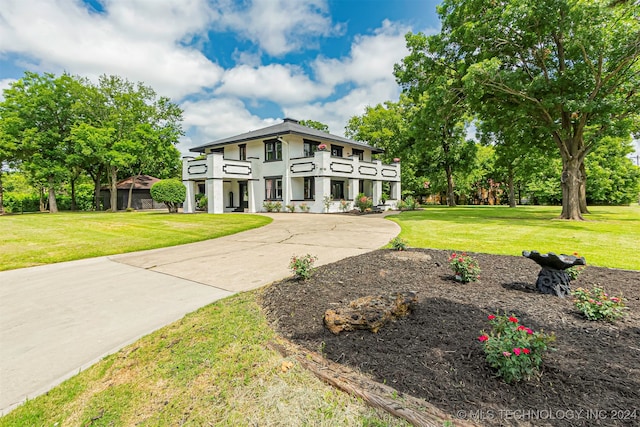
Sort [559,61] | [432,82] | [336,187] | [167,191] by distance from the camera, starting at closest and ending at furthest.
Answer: [559,61], [432,82], [167,191], [336,187]

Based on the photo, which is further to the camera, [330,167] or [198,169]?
[198,169]

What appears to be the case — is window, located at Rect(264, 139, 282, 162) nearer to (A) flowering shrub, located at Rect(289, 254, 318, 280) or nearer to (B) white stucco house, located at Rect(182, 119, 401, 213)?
(B) white stucco house, located at Rect(182, 119, 401, 213)

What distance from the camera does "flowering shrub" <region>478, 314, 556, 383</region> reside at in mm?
1927

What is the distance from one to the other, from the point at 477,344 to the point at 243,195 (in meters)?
24.1

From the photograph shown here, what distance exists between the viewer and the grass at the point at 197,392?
1.95 meters

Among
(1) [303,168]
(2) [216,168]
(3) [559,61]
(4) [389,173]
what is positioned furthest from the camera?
(4) [389,173]

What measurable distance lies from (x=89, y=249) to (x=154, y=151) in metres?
24.6

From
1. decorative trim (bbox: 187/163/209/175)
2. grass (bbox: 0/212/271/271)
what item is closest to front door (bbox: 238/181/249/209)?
decorative trim (bbox: 187/163/209/175)

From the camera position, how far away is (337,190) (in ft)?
79.7

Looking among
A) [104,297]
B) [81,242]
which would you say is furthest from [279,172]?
[104,297]

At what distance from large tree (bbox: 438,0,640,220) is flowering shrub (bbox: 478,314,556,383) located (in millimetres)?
12889

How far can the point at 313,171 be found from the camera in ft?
69.7

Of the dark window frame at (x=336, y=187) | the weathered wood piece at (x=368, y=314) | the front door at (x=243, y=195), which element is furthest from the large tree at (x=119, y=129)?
the weathered wood piece at (x=368, y=314)

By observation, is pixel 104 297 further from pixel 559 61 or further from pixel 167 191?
pixel 559 61
